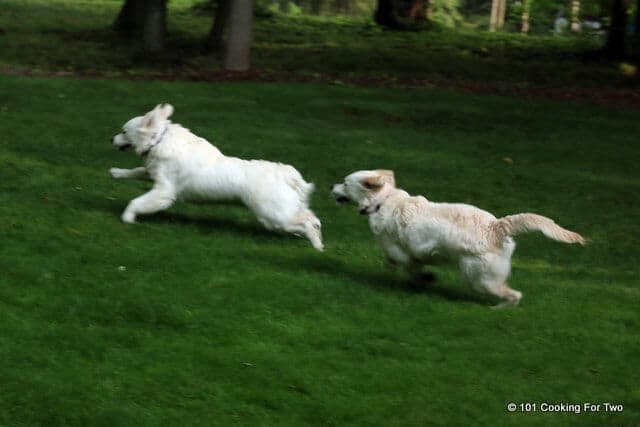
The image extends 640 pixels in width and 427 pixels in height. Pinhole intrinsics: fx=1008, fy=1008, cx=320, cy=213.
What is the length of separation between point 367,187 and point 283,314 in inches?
64.8

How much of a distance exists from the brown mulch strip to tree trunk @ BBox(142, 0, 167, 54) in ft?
7.20

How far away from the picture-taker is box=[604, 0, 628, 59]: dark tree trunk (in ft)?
100

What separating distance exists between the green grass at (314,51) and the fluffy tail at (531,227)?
15.6 metres

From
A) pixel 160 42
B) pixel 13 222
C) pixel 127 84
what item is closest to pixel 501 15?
pixel 160 42

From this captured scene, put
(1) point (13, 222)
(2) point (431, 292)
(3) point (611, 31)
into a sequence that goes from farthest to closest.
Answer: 1. (3) point (611, 31)
2. (1) point (13, 222)
3. (2) point (431, 292)

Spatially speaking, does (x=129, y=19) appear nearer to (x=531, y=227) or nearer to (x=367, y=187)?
(x=367, y=187)

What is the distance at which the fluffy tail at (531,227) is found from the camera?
8344 millimetres

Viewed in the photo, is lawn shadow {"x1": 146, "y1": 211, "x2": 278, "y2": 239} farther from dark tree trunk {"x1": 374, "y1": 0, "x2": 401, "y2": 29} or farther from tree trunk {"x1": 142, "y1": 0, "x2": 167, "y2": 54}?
dark tree trunk {"x1": 374, "y1": 0, "x2": 401, "y2": 29}

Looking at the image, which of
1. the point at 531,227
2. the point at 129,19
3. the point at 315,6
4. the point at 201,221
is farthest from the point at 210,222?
the point at 315,6

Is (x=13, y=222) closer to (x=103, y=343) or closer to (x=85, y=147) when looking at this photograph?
(x=103, y=343)

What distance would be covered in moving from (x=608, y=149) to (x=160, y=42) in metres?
12.2

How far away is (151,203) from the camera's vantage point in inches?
424

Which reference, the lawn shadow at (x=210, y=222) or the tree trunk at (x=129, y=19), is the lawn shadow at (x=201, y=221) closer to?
the lawn shadow at (x=210, y=222)

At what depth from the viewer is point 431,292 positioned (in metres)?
9.58
